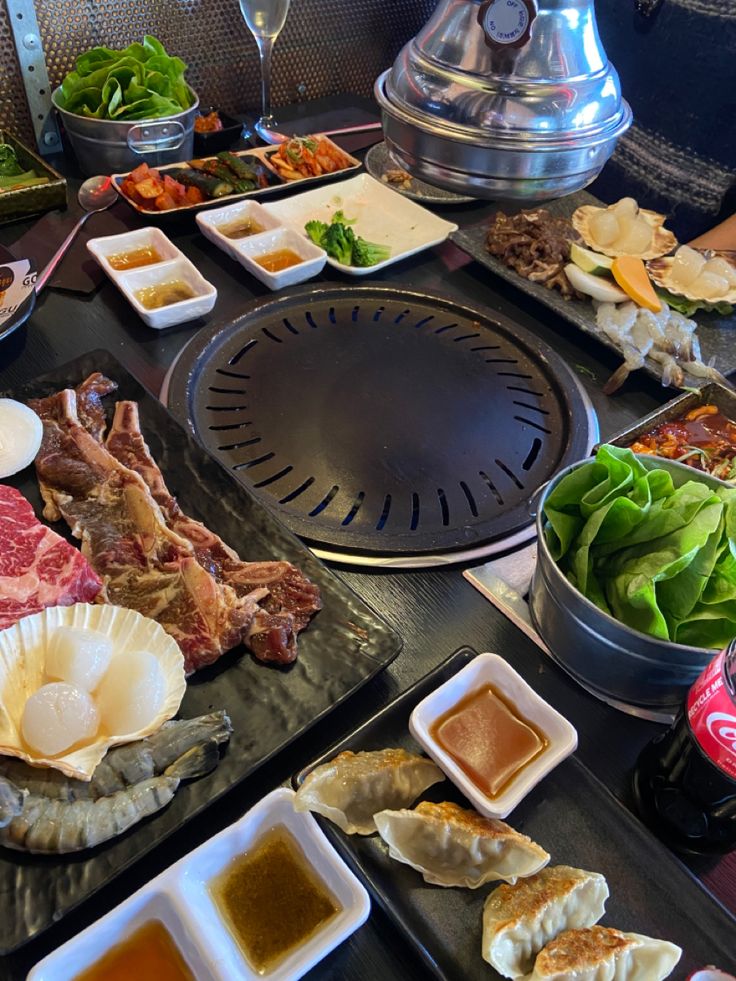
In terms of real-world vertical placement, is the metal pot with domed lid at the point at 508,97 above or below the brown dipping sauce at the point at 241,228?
above

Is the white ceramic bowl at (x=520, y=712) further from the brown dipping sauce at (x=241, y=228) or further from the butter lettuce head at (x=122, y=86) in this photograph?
the butter lettuce head at (x=122, y=86)

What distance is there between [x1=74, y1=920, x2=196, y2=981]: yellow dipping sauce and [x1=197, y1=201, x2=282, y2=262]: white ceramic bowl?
2.07 meters

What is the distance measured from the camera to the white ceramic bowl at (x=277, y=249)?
2.43 meters

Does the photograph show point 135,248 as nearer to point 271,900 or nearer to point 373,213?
point 373,213

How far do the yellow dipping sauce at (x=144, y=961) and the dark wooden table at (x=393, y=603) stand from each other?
0.36ft

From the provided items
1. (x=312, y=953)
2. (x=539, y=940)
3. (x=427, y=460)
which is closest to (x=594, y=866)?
(x=539, y=940)

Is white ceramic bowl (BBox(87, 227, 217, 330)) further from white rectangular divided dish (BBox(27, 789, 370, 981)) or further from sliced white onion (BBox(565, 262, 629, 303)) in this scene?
white rectangular divided dish (BBox(27, 789, 370, 981))

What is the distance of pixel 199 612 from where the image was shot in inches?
57.6

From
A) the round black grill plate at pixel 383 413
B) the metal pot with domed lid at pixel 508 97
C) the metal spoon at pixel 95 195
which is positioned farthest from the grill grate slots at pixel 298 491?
the metal spoon at pixel 95 195

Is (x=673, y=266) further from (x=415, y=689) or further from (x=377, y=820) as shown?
(x=377, y=820)

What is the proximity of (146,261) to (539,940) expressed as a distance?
230 centimetres

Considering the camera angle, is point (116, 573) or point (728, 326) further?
point (728, 326)

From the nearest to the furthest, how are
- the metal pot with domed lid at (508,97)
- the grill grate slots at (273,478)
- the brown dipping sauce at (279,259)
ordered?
the metal pot with domed lid at (508,97) → the grill grate slots at (273,478) → the brown dipping sauce at (279,259)

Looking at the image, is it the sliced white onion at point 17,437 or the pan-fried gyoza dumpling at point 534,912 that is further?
the sliced white onion at point 17,437
